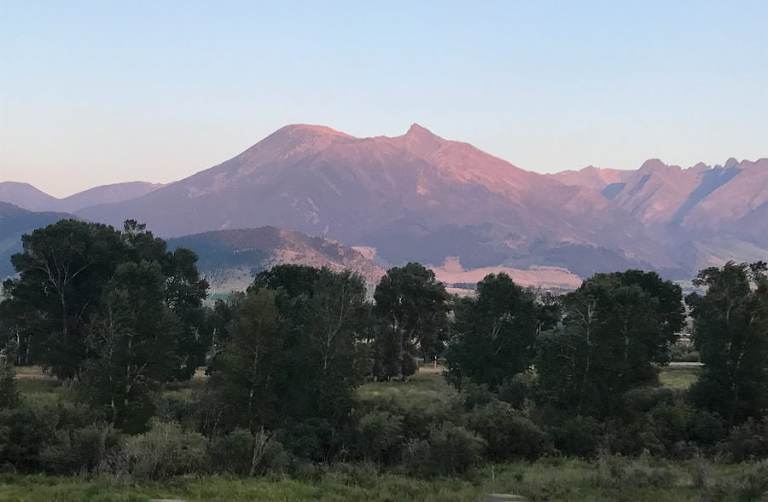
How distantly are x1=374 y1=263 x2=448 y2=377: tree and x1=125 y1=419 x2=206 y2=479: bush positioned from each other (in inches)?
2000

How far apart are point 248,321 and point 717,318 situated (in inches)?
1250

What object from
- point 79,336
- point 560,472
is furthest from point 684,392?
point 79,336

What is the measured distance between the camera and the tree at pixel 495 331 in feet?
205

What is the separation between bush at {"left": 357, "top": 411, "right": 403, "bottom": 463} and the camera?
3606 cm

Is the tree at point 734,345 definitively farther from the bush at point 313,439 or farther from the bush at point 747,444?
the bush at point 313,439

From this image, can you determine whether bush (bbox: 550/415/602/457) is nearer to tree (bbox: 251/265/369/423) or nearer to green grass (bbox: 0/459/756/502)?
green grass (bbox: 0/459/756/502)

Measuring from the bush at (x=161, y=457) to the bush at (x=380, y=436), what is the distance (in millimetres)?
10297

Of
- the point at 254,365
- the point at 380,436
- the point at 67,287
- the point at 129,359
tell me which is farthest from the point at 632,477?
the point at 67,287

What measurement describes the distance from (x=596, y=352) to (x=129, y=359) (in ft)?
98.5

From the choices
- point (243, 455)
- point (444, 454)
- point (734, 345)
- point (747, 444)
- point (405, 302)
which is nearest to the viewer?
point (243, 455)

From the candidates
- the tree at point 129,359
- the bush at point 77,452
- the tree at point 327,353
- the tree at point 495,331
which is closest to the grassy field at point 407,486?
the bush at point 77,452

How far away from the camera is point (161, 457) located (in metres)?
26.9

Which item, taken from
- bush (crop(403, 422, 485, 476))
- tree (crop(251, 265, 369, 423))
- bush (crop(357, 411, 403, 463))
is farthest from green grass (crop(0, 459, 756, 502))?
tree (crop(251, 265, 369, 423))

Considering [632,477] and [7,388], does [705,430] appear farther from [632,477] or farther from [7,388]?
[7,388]
